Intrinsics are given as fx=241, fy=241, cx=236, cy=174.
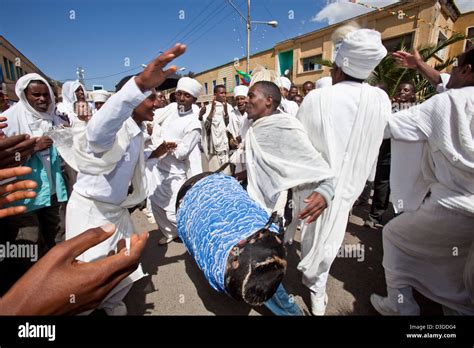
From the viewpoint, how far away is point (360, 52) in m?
1.64

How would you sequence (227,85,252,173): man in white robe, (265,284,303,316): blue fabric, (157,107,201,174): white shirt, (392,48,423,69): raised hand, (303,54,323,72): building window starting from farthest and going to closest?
(303,54,323,72): building window
(157,107,201,174): white shirt
(227,85,252,173): man in white robe
(392,48,423,69): raised hand
(265,284,303,316): blue fabric

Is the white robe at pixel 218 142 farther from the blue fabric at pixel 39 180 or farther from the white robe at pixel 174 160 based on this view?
the blue fabric at pixel 39 180

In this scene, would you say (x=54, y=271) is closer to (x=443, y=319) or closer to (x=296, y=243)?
(x=443, y=319)

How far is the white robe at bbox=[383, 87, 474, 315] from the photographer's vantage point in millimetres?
1448

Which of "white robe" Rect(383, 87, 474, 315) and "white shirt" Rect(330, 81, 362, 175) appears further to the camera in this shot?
"white shirt" Rect(330, 81, 362, 175)

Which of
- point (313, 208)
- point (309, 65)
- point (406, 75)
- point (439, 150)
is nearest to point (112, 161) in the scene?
point (313, 208)

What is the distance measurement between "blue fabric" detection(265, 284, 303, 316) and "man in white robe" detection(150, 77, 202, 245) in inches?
68.5

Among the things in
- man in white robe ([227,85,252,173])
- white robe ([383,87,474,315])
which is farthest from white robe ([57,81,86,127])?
white robe ([383,87,474,315])

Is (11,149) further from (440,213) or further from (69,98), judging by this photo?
(69,98)

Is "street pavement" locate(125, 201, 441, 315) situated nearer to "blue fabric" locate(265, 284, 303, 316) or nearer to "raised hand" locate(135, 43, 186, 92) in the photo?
"blue fabric" locate(265, 284, 303, 316)

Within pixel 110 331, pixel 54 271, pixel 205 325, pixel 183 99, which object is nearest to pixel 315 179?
pixel 205 325

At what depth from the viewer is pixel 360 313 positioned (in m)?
2.08

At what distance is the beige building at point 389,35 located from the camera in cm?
674

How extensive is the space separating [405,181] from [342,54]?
1049 millimetres
